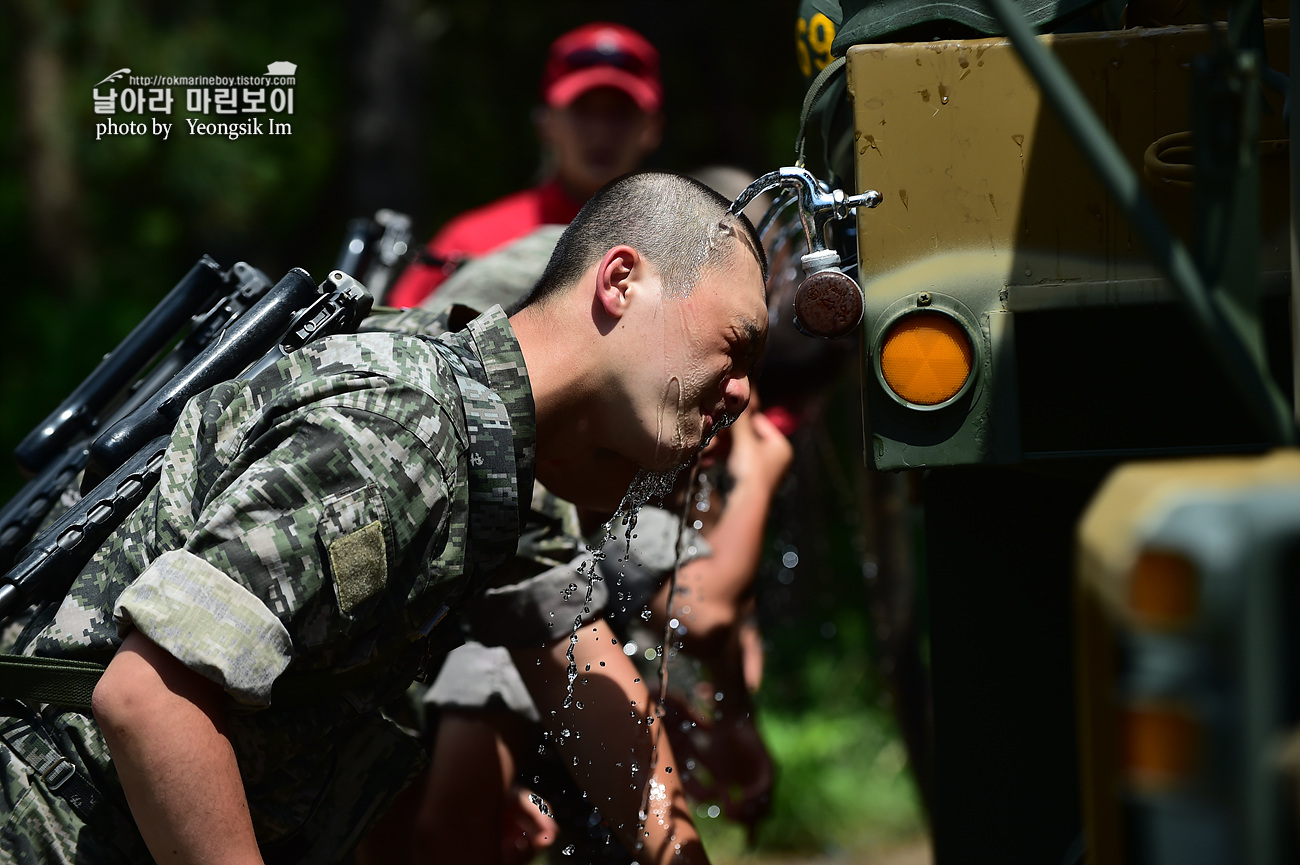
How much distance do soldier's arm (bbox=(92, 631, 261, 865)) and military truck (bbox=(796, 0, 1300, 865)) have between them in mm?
953

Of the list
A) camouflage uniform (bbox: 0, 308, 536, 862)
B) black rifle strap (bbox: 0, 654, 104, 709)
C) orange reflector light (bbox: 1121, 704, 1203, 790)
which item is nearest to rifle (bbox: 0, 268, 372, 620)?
camouflage uniform (bbox: 0, 308, 536, 862)

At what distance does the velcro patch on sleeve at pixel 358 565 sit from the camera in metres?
1.54

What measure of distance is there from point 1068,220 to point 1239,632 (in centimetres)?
93

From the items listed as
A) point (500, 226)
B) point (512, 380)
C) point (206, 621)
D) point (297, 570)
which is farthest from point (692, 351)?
point (500, 226)

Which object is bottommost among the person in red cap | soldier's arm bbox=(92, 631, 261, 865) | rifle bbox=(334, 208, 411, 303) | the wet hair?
soldier's arm bbox=(92, 631, 261, 865)

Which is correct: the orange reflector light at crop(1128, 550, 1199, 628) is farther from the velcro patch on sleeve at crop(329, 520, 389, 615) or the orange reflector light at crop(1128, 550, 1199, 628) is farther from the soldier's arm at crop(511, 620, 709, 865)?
the soldier's arm at crop(511, 620, 709, 865)

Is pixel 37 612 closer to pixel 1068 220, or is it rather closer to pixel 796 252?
pixel 1068 220

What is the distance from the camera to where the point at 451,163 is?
32.7 ft

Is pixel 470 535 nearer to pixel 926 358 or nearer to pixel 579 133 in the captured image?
pixel 926 358

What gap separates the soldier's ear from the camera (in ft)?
6.05

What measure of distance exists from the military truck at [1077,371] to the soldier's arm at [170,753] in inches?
37.5

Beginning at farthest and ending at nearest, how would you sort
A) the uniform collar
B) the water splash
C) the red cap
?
the red cap
the water splash
the uniform collar

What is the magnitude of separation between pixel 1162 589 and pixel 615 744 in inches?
58.0

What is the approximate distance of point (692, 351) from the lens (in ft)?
6.11
